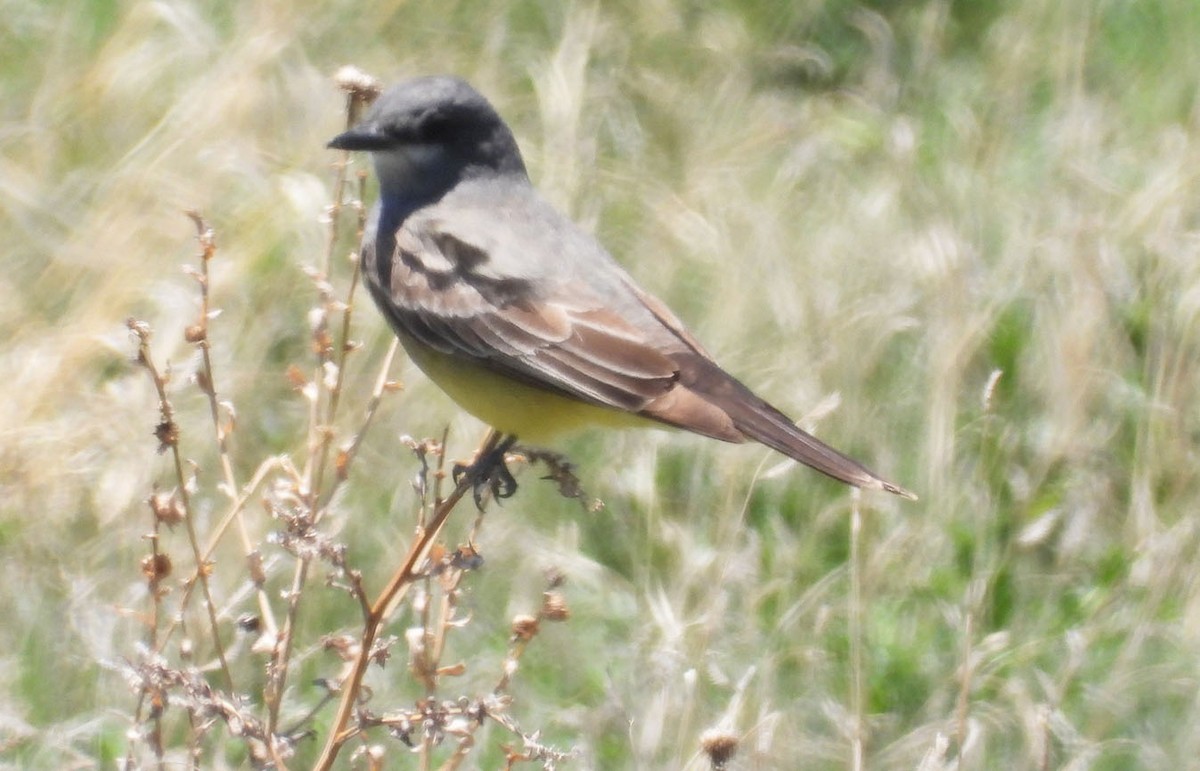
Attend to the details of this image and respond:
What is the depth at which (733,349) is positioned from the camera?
5.21 m

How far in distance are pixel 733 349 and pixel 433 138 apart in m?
1.32

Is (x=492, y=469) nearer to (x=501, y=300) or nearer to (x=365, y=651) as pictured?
(x=501, y=300)

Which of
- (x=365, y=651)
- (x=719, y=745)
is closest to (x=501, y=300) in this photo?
(x=365, y=651)

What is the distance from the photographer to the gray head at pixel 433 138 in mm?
4152

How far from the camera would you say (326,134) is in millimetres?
5594

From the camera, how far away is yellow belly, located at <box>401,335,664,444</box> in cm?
398

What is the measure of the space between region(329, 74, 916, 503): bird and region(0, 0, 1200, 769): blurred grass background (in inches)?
16.9

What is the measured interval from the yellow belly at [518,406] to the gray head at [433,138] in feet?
1.50

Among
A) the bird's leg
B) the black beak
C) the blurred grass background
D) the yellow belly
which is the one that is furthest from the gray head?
the blurred grass background

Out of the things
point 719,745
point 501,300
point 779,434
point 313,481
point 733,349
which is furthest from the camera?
point 733,349

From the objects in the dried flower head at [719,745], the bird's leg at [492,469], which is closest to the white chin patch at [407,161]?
the bird's leg at [492,469]

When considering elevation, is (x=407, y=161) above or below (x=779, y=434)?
above

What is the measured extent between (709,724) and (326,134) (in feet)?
7.85

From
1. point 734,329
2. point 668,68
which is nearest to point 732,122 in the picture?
point 668,68
